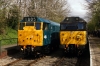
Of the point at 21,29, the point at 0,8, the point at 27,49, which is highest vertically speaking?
the point at 0,8

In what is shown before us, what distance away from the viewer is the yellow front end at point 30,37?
1833cm

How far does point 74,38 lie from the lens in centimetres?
1917

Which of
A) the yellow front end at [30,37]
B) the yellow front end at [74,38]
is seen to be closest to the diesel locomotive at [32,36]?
the yellow front end at [30,37]

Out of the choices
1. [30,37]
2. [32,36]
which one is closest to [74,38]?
[32,36]

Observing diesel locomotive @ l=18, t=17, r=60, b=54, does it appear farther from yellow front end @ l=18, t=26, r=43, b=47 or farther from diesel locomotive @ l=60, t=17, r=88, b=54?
diesel locomotive @ l=60, t=17, r=88, b=54

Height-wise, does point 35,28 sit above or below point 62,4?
below

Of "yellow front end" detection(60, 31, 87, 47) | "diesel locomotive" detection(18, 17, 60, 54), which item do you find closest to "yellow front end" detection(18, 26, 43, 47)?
"diesel locomotive" detection(18, 17, 60, 54)

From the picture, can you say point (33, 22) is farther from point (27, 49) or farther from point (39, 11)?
point (39, 11)

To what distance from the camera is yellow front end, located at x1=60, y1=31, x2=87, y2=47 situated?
19.0 m

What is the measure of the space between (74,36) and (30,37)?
11.8ft

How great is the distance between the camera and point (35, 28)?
61.2 feet

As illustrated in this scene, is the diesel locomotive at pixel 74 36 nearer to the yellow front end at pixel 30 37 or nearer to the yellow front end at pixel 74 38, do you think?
the yellow front end at pixel 74 38

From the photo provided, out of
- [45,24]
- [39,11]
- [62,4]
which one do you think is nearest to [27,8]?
[39,11]

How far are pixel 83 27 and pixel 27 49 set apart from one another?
4.94 meters
